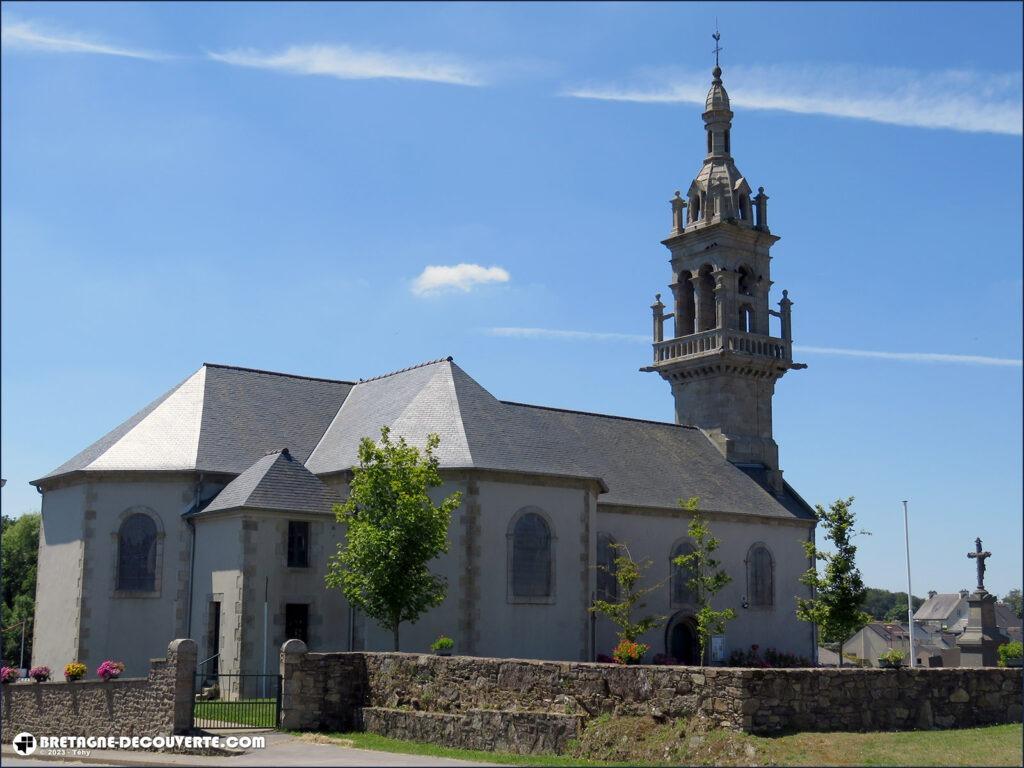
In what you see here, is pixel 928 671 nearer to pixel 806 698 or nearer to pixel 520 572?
pixel 806 698

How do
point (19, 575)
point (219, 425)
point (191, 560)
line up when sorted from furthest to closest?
point (19, 575)
point (219, 425)
point (191, 560)

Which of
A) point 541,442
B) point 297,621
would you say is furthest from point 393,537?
point 541,442

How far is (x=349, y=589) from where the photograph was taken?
3294cm

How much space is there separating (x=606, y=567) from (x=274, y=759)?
2253 centimetres

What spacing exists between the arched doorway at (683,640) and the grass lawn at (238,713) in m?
20.5

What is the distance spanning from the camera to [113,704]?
2797 cm

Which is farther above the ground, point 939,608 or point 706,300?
point 706,300

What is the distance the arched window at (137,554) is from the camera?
3744 centimetres

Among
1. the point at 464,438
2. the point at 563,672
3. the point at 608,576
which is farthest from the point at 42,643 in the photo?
the point at 563,672

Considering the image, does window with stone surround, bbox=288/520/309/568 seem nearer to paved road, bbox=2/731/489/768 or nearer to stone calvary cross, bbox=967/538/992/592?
paved road, bbox=2/731/489/768

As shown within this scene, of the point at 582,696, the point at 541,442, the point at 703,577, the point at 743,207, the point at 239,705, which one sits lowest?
the point at 239,705

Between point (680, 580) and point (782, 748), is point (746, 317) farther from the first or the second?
point (782, 748)

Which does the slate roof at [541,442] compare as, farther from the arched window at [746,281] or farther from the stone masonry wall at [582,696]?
the stone masonry wall at [582,696]

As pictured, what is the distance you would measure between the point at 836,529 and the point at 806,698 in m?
19.9
